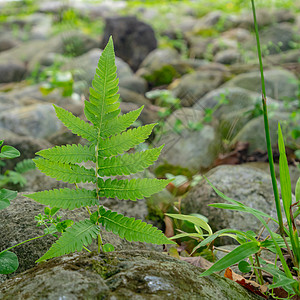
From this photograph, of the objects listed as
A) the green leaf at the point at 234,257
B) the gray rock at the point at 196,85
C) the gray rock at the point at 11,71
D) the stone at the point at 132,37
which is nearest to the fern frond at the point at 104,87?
the green leaf at the point at 234,257

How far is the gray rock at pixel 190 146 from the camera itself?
125 inches

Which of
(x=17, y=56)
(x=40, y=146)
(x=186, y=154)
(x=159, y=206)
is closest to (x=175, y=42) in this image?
(x=17, y=56)

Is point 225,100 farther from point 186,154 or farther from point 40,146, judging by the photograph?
point 40,146

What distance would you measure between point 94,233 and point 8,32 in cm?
1328

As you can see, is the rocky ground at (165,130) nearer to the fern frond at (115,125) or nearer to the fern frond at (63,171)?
the fern frond at (63,171)

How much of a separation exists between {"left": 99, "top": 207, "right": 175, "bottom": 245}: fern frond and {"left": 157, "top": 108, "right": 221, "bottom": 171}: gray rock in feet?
6.57

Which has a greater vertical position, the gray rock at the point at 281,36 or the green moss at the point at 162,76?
the gray rock at the point at 281,36

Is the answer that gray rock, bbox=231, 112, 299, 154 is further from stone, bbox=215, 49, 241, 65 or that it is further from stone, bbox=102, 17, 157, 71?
stone, bbox=102, 17, 157, 71

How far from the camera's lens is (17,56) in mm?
9125

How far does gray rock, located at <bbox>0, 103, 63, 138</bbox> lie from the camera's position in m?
3.78

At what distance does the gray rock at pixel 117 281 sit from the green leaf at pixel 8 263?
40 millimetres

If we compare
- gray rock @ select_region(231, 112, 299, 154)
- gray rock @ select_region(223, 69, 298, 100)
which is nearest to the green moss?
gray rock @ select_region(223, 69, 298, 100)

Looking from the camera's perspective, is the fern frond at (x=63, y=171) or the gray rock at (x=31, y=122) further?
the gray rock at (x=31, y=122)

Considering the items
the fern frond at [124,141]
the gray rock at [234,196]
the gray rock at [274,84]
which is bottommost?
the gray rock at [234,196]
